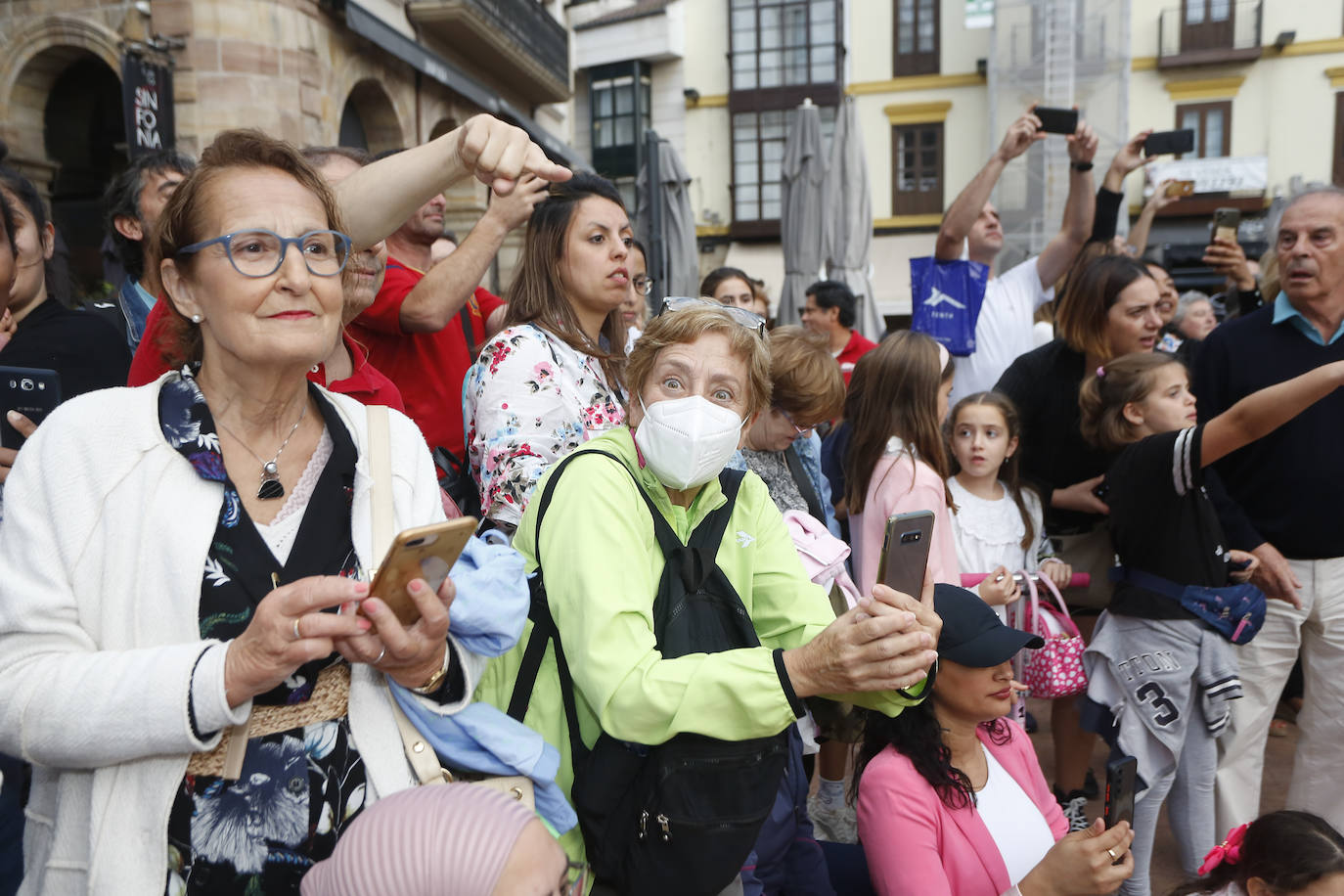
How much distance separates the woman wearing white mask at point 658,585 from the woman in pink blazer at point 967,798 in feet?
2.04

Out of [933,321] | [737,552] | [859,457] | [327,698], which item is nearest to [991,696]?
[737,552]

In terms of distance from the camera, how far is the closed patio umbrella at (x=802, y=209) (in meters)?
11.1

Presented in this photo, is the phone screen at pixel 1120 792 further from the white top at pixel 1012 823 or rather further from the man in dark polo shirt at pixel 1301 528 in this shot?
the man in dark polo shirt at pixel 1301 528

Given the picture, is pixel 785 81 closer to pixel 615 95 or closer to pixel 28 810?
pixel 615 95

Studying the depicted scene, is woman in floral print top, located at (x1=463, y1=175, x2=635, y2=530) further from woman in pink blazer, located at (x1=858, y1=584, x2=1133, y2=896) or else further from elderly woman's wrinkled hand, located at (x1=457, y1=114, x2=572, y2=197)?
woman in pink blazer, located at (x1=858, y1=584, x2=1133, y2=896)

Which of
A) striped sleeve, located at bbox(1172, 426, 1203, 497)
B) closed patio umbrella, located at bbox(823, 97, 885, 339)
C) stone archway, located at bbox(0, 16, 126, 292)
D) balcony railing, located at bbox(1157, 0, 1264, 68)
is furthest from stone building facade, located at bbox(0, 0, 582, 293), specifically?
balcony railing, located at bbox(1157, 0, 1264, 68)

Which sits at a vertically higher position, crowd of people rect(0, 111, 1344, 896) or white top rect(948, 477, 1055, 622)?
crowd of people rect(0, 111, 1344, 896)

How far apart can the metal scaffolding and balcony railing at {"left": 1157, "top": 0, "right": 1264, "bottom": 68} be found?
68.0 inches

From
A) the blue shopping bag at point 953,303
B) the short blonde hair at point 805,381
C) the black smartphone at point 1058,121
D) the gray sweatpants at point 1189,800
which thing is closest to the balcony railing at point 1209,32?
the black smartphone at point 1058,121

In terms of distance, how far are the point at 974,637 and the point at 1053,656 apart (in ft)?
4.18

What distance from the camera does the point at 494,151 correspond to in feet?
5.81

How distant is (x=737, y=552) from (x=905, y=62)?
82.3 feet

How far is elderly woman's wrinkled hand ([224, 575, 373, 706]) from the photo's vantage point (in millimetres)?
1294

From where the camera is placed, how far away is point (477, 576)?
156 cm
